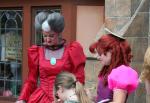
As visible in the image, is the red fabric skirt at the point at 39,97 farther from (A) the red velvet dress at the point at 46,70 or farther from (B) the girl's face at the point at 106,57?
(B) the girl's face at the point at 106,57

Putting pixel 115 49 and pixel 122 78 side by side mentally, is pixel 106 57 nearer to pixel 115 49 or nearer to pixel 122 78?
pixel 115 49

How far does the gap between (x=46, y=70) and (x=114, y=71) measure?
90 cm

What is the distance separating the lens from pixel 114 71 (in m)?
3.27

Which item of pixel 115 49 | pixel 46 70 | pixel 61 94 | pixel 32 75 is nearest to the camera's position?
pixel 61 94

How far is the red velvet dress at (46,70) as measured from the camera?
403cm

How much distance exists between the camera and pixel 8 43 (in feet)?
25.0

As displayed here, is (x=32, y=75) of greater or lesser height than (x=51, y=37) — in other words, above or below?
below

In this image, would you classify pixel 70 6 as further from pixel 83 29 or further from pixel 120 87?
pixel 120 87

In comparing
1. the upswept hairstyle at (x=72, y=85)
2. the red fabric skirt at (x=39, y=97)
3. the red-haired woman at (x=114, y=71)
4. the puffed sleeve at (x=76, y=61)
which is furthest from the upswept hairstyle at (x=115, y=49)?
the red fabric skirt at (x=39, y=97)

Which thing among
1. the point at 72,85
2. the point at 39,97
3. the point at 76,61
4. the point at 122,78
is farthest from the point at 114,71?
the point at 39,97

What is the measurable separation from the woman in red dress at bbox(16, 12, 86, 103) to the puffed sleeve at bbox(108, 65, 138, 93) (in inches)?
31.9

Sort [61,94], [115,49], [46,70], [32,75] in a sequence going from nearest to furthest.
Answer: [61,94], [115,49], [46,70], [32,75]

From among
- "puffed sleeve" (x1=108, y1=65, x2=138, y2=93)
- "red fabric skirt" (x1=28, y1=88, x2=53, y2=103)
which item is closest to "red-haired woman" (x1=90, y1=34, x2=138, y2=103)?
"puffed sleeve" (x1=108, y1=65, x2=138, y2=93)

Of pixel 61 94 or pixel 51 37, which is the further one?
pixel 51 37
